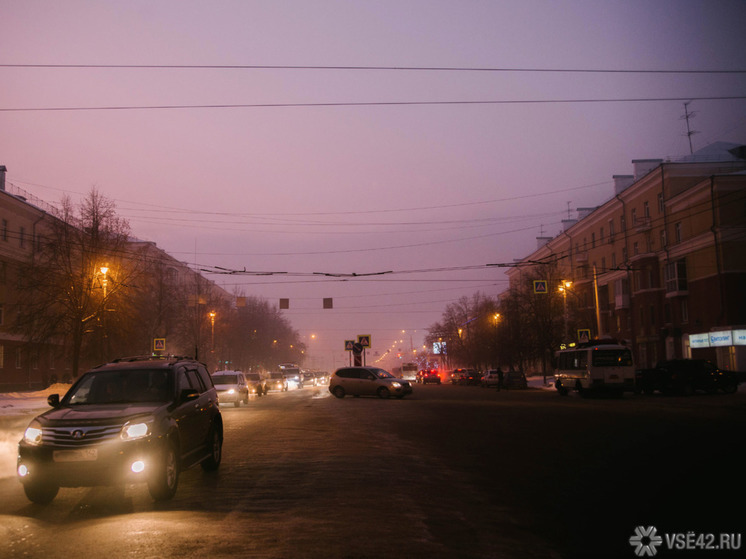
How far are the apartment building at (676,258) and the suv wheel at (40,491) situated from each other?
130 ft

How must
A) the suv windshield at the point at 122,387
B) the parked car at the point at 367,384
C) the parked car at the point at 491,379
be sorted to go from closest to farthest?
the suv windshield at the point at 122,387 → the parked car at the point at 367,384 → the parked car at the point at 491,379

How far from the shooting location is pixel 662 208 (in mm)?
56438

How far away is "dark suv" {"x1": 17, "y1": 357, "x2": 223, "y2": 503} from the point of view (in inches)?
340

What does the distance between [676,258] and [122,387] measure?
51.5 meters

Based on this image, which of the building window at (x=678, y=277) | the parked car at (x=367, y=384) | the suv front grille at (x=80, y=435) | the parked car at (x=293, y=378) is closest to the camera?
the suv front grille at (x=80, y=435)

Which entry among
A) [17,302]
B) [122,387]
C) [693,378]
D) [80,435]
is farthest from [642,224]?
[80,435]

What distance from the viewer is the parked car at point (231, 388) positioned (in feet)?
112

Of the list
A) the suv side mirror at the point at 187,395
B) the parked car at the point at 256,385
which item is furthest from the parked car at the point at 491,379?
the suv side mirror at the point at 187,395

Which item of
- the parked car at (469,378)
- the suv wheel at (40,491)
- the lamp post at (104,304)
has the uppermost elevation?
the lamp post at (104,304)

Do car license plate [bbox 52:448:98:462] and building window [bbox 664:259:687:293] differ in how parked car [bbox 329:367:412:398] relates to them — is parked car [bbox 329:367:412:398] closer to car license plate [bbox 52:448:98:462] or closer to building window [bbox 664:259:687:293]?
building window [bbox 664:259:687:293]

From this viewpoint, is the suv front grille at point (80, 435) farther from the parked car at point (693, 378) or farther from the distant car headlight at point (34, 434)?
the parked car at point (693, 378)

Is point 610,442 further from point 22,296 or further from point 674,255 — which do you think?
point 22,296

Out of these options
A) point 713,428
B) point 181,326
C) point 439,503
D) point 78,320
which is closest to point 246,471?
point 439,503

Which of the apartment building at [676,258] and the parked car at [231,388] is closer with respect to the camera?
the parked car at [231,388]
